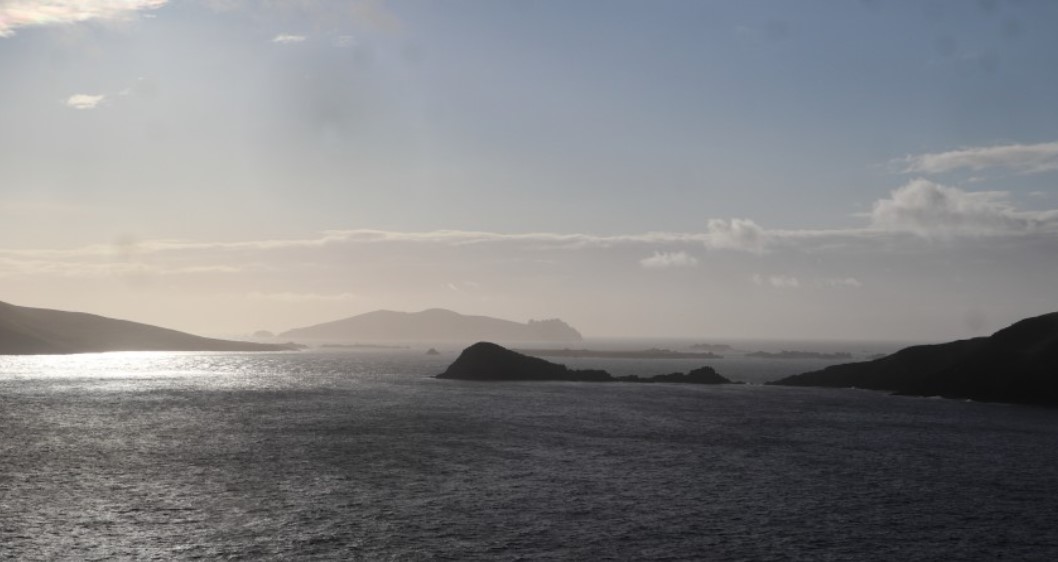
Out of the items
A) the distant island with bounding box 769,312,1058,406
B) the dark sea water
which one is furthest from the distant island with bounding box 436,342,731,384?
the dark sea water

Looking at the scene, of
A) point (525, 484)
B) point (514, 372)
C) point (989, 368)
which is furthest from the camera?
point (514, 372)

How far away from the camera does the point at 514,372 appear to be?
194m

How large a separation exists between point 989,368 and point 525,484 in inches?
4528

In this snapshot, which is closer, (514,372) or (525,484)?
(525,484)

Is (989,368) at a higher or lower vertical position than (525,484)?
higher

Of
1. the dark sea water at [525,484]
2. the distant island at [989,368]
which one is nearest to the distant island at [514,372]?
the distant island at [989,368]

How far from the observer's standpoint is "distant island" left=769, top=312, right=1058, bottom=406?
129 m

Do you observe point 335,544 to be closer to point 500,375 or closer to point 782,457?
point 782,457

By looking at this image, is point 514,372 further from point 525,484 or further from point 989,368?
point 525,484

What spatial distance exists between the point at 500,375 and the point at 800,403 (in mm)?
77745

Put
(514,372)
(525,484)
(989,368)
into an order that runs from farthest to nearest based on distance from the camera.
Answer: (514,372) → (989,368) → (525,484)

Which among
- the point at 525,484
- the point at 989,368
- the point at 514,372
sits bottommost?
the point at 525,484

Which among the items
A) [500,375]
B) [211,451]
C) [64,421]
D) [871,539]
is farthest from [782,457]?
[500,375]

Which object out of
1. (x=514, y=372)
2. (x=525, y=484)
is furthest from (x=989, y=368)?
(x=525, y=484)
